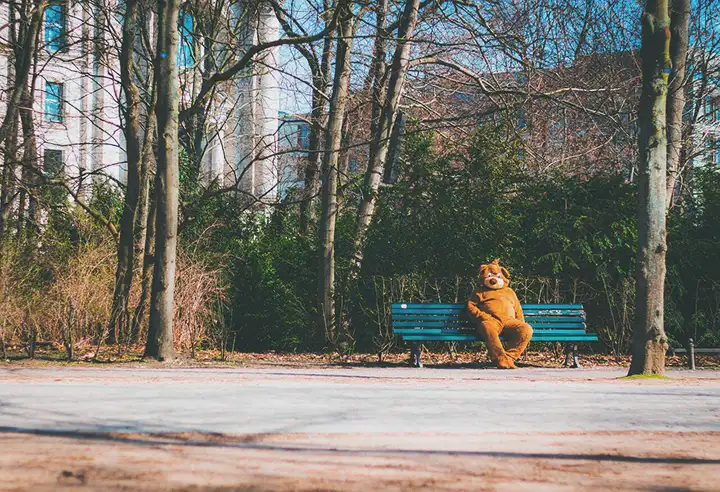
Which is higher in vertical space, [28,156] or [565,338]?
[28,156]

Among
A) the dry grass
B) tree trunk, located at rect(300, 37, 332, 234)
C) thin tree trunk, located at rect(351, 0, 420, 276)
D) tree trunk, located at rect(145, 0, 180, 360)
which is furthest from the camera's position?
tree trunk, located at rect(300, 37, 332, 234)

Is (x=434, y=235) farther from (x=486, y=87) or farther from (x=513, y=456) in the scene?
(x=513, y=456)

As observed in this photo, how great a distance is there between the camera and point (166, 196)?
12969mm

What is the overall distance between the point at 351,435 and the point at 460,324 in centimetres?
761

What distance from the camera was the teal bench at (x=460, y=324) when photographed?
520 inches

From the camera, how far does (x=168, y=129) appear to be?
13039mm

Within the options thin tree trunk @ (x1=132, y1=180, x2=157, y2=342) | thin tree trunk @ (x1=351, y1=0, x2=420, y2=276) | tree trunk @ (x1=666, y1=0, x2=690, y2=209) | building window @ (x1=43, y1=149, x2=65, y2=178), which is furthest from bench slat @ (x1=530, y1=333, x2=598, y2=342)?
building window @ (x1=43, y1=149, x2=65, y2=178)

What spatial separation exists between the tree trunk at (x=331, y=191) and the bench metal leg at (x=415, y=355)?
273 cm

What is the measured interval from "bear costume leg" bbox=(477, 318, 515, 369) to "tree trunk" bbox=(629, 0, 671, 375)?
7.47 ft

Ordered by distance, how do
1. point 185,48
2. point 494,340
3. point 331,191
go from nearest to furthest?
point 494,340
point 331,191
point 185,48

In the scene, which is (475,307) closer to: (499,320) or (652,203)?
(499,320)

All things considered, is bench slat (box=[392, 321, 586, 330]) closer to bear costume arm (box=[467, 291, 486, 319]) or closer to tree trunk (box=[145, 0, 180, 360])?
bear costume arm (box=[467, 291, 486, 319])

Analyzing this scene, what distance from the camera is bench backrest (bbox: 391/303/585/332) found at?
13352mm

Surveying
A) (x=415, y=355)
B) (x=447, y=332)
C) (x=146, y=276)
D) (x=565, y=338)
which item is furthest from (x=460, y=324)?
(x=146, y=276)
